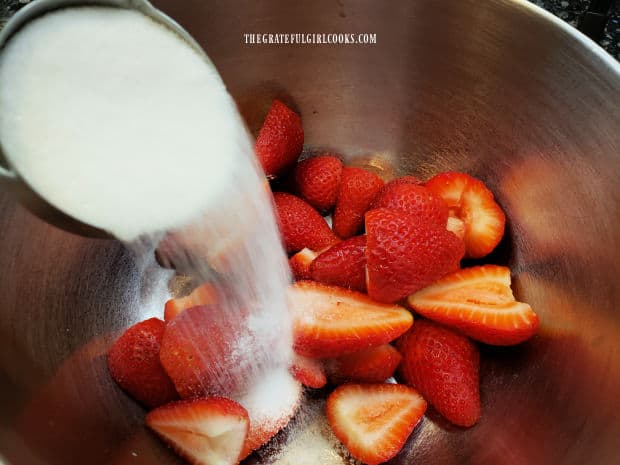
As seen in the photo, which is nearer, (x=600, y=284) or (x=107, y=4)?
(x=107, y=4)

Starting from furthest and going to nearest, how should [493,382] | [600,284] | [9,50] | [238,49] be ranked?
1. [238,49]
2. [493,382]
3. [600,284]
4. [9,50]

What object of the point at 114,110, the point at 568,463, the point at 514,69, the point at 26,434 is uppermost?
the point at 514,69

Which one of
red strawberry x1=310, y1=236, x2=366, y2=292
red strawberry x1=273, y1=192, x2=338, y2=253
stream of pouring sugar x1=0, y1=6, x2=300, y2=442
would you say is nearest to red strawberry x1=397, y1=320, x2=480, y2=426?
red strawberry x1=310, y1=236, x2=366, y2=292

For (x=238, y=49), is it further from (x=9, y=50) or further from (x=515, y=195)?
(x=515, y=195)

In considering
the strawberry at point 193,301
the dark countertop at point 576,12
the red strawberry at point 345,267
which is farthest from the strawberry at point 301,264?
the dark countertop at point 576,12

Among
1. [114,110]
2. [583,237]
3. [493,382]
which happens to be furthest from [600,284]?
[114,110]

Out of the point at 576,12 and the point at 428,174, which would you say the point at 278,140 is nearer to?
the point at 428,174

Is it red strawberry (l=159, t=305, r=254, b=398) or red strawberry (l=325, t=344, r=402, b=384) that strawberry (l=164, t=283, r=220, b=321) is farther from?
red strawberry (l=325, t=344, r=402, b=384)
